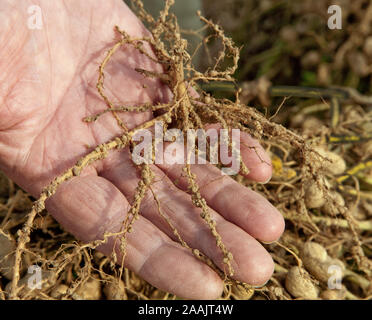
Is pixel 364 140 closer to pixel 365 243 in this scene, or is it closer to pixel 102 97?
pixel 365 243

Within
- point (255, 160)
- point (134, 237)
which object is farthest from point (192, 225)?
point (255, 160)

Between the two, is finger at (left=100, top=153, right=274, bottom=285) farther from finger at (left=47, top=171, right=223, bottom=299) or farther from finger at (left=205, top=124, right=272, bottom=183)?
finger at (left=205, top=124, right=272, bottom=183)

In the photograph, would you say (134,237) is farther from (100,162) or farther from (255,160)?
(255,160)

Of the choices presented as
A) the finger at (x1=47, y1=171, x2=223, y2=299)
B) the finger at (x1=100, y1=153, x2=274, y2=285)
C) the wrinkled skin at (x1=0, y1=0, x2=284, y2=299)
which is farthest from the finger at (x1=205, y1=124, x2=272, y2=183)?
the finger at (x1=47, y1=171, x2=223, y2=299)

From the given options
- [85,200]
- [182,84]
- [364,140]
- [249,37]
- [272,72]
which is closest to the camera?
[85,200]

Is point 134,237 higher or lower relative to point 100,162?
lower

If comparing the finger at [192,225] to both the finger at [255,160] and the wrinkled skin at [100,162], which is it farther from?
the finger at [255,160]

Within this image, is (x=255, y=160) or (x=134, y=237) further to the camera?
(x=255, y=160)
